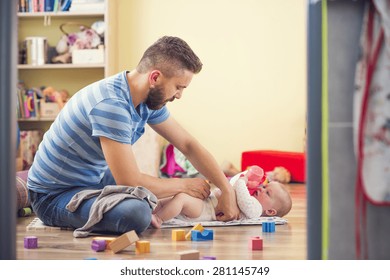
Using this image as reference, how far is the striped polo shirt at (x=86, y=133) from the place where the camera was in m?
2.32

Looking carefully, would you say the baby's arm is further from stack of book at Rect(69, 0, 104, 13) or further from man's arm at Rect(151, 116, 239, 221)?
stack of book at Rect(69, 0, 104, 13)

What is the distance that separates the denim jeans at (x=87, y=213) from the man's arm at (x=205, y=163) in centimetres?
34

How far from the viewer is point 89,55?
17.9 ft

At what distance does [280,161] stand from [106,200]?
3118 millimetres

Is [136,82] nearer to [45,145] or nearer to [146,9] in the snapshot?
[45,145]

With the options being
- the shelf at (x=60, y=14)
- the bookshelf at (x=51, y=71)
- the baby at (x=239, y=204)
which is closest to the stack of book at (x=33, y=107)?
the bookshelf at (x=51, y=71)

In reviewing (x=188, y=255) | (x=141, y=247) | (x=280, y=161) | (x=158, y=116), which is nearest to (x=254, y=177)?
(x=158, y=116)

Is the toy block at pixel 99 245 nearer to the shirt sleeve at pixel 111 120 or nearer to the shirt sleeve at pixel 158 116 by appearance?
the shirt sleeve at pixel 111 120

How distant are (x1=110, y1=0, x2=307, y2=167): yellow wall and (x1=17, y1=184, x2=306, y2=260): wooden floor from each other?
3.14 m

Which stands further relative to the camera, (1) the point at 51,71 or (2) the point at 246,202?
(1) the point at 51,71

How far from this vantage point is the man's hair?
2.40 metres

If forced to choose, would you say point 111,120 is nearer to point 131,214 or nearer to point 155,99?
point 155,99

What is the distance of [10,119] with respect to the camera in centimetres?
129
